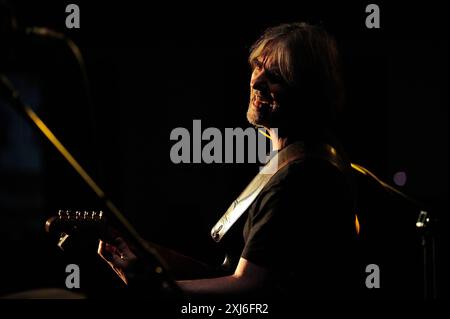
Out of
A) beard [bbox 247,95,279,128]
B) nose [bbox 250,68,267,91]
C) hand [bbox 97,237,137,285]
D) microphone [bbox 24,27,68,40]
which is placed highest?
nose [bbox 250,68,267,91]

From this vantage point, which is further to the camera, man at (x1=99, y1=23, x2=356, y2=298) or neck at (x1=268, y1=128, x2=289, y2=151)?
neck at (x1=268, y1=128, x2=289, y2=151)

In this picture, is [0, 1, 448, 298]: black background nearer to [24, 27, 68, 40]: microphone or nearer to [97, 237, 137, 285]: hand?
[97, 237, 137, 285]: hand

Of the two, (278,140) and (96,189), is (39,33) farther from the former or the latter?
(278,140)

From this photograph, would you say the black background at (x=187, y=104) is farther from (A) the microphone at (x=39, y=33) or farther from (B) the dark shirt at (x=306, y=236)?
(A) the microphone at (x=39, y=33)

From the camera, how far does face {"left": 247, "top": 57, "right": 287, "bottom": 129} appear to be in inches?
87.1

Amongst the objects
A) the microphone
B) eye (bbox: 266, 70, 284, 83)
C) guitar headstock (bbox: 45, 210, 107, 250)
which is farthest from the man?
the microphone

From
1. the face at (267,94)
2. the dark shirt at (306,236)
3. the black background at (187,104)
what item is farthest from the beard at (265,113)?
the black background at (187,104)

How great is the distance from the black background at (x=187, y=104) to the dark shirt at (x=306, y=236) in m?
2.61

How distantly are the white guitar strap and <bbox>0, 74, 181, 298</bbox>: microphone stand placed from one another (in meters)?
0.75

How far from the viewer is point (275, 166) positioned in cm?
216

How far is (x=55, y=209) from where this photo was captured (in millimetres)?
4957
